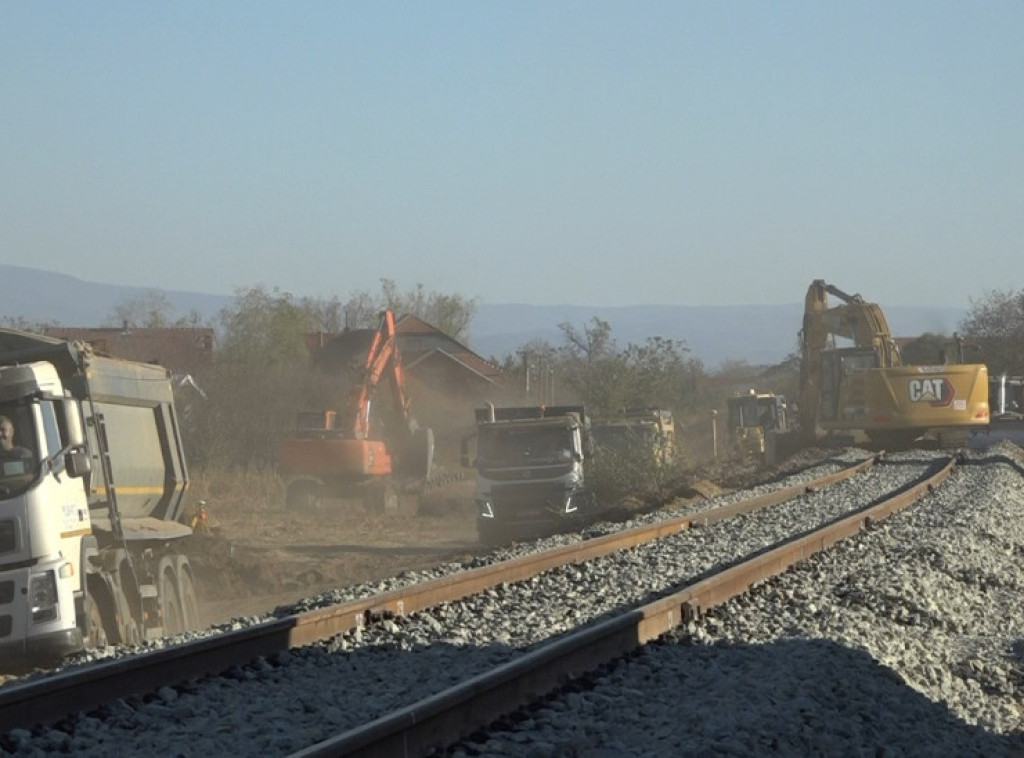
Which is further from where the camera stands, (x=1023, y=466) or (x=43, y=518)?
(x=1023, y=466)

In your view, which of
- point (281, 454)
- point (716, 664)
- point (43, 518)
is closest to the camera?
point (716, 664)

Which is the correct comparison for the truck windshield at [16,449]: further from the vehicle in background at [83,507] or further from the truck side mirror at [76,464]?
the truck side mirror at [76,464]

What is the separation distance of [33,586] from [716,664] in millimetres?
5362

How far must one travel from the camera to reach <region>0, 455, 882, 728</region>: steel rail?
8.05 meters

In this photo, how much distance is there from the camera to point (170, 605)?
15.4 metres

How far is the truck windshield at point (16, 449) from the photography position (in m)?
11.6

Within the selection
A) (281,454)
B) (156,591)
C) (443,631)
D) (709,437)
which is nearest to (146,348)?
(709,437)

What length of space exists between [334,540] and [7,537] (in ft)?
71.1

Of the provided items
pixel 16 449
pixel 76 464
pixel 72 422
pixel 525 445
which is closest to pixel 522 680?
pixel 76 464

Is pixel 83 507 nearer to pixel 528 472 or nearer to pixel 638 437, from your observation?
pixel 528 472

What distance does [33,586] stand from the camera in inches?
446

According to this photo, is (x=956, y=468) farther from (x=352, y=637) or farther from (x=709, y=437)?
(x=709, y=437)

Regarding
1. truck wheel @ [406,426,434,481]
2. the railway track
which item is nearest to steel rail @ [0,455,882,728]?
the railway track

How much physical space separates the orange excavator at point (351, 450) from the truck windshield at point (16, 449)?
24.3m
